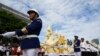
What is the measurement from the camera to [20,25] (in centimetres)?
4584

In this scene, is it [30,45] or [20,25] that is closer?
[30,45]

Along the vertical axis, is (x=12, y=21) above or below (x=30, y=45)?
above

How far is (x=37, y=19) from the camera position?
26.4ft

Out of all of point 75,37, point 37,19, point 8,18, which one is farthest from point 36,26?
point 8,18

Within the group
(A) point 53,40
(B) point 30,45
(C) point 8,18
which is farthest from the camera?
(C) point 8,18

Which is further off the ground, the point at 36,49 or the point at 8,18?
the point at 8,18

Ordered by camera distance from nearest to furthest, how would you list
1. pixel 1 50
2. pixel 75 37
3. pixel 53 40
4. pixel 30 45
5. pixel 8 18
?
pixel 30 45
pixel 53 40
pixel 75 37
pixel 1 50
pixel 8 18

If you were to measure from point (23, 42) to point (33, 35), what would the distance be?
0.29 meters

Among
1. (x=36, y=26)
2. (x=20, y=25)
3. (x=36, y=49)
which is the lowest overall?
(x=36, y=49)

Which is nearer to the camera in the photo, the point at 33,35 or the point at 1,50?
the point at 33,35

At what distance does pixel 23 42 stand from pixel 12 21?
1470 inches

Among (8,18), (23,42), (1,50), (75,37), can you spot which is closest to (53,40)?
(75,37)

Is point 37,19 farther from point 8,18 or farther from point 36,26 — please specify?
point 8,18

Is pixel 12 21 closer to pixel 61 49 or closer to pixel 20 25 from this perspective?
pixel 20 25
